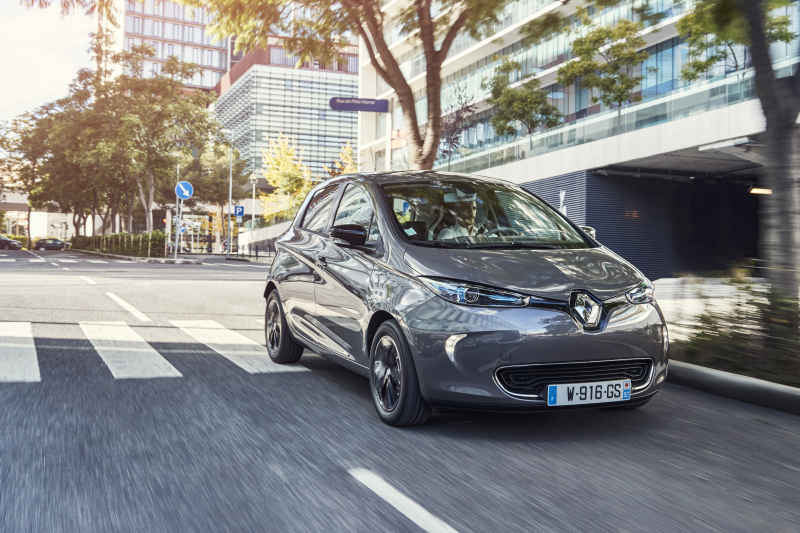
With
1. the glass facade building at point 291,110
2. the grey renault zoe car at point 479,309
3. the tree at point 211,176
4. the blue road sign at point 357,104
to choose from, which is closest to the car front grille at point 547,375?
the grey renault zoe car at point 479,309

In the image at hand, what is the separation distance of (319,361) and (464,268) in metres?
3.06

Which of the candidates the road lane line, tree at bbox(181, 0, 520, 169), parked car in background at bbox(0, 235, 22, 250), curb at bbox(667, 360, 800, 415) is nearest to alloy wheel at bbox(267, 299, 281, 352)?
curb at bbox(667, 360, 800, 415)

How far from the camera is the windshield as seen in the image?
5.03 m

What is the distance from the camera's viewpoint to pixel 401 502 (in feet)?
10.8

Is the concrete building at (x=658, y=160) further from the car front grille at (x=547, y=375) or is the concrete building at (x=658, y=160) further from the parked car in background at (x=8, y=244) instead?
the parked car in background at (x=8, y=244)

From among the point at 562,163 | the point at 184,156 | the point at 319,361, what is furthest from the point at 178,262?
the point at 319,361

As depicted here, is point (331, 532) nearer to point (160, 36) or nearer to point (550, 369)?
point (550, 369)

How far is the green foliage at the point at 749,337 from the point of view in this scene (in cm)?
571

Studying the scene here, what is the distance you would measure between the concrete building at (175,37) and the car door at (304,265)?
359 ft

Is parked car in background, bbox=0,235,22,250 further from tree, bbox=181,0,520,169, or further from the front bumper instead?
the front bumper

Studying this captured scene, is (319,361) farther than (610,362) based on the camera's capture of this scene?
Yes

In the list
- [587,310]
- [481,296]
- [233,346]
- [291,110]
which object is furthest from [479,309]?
[291,110]

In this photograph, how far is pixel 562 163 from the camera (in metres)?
26.6

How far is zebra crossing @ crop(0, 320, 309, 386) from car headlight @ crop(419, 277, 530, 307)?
2692 millimetres
